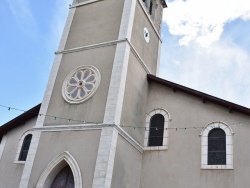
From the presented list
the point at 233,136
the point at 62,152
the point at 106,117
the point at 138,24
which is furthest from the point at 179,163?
the point at 138,24

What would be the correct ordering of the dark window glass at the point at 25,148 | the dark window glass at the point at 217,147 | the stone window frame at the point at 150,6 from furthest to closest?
the stone window frame at the point at 150,6 → the dark window glass at the point at 25,148 → the dark window glass at the point at 217,147

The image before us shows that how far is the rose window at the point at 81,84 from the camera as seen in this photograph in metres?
12.7

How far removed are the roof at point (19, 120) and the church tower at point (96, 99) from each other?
2.57m

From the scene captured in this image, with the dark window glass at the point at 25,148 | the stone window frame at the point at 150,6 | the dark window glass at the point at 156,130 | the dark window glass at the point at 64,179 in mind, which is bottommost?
the dark window glass at the point at 64,179

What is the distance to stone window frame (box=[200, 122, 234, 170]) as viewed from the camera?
11602mm

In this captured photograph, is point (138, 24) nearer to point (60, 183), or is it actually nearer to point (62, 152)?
point (62, 152)

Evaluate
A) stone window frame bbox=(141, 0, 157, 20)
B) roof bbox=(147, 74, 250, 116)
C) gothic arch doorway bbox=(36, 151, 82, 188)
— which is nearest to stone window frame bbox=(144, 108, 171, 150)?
roof bbox=(147, 74, 250, 116)

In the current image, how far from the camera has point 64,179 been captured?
462 inches

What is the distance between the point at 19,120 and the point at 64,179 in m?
5.57

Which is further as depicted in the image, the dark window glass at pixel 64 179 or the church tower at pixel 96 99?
the dark window glass at pixel 64 179

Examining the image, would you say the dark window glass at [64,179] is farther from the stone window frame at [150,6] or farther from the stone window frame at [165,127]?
the stone window frame at [150,6]

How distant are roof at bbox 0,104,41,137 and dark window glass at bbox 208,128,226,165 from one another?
8.22 metres

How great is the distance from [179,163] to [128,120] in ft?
8.33

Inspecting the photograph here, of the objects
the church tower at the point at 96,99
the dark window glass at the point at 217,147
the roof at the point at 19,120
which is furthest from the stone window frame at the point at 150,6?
the roof at the point at 19,120
